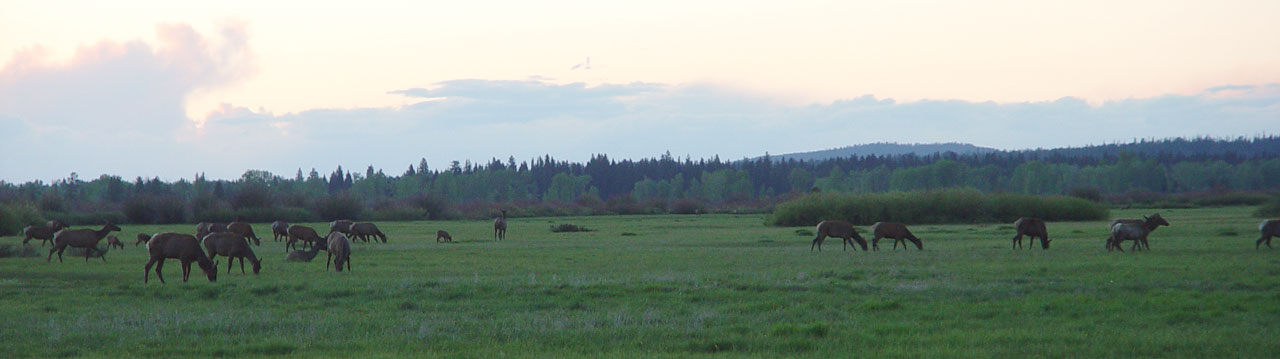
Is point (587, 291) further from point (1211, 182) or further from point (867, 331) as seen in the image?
point (1211, 182)

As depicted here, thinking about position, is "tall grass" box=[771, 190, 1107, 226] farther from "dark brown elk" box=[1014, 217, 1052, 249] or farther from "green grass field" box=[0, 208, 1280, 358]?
"green grass field" box=[0, 208, 1280, 358]

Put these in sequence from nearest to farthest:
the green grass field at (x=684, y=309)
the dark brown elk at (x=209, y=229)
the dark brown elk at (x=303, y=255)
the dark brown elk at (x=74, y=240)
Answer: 1. the green grass field at (x=684, y=309)
2. the dark brown elk at (x=303, y=255)
3. the dark brown elk at (x=74, y=240)
4. the dark brown elk at (x=209, y=229)

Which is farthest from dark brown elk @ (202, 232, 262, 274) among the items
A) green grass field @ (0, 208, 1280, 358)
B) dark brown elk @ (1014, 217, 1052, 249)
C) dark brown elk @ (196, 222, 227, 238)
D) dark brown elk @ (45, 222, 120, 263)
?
dark brown elk @ (1014, 217, 1052, 249)

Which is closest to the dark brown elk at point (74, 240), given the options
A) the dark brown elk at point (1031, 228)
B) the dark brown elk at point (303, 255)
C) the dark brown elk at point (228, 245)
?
the dark brown elk at point (303, 255)

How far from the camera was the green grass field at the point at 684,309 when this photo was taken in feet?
39.4

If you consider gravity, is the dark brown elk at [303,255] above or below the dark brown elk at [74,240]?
below

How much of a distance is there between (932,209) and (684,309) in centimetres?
5813

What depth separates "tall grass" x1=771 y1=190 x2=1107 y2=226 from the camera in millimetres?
69000

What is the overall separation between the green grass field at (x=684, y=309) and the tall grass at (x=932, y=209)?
139ft

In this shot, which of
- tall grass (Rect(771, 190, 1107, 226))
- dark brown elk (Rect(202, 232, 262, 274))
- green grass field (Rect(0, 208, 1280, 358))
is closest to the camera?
green grass field (Rect(0, 208, 1280, 358))

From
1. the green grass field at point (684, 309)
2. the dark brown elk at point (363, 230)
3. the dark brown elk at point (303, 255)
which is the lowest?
the green grass field at point (684, 309)

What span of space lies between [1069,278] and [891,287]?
161 inches

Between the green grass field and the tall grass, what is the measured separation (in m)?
42.3

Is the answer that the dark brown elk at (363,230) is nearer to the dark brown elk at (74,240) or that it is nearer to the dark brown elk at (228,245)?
the dark brown elk at (74,240)
